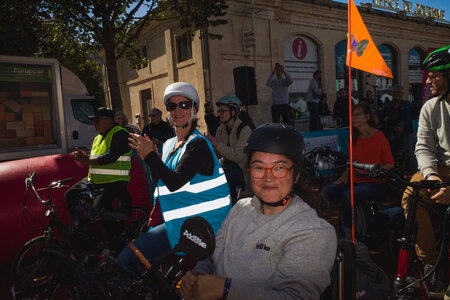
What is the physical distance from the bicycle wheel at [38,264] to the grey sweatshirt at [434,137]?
388 cm

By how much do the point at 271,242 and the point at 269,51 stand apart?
58.4 feet

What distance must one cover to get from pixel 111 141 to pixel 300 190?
9.61 ft

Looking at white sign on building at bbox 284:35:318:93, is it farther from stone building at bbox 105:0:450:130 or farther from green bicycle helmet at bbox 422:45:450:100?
green bicycle helmet at bbox 422:45:450:100

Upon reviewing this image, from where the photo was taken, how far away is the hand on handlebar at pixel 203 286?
4.91 ft

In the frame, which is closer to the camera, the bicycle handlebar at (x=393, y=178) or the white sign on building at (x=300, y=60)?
the bicycle handlebar at (x=393, y=178)

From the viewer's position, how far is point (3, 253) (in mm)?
4398

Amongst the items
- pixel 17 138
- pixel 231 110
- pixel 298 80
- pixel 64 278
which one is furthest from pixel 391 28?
pixel 64 278

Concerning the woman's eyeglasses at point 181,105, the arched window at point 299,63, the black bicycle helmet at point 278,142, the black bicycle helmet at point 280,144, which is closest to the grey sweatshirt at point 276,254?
the black bicycle helmet at point 280,144

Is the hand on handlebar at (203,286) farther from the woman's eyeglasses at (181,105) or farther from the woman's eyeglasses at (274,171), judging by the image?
the woman's eyeglasses at (181,105)

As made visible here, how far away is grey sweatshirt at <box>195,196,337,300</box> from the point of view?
1.48 meters

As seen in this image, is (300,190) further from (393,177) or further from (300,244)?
(393,177)

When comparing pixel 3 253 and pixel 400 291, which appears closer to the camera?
pixel 400 291

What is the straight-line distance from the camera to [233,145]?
520 cm

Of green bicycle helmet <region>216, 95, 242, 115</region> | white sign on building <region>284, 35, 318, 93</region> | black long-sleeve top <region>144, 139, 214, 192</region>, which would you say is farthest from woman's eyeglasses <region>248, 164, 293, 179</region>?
white sign on building <region>284, 35, 318, 93</region>
